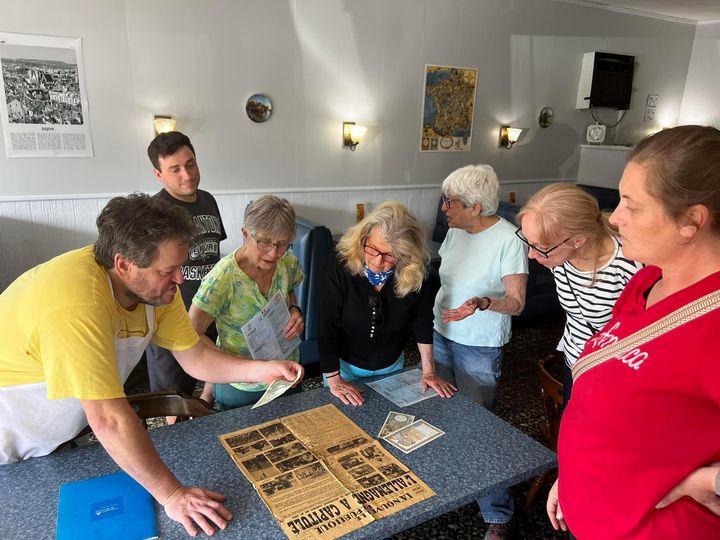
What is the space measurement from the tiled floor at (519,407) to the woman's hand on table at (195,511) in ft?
4.19

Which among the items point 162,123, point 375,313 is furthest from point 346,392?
point 162,123

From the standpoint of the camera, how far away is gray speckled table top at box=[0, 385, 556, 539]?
1130mm

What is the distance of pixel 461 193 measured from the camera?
6.74 feet

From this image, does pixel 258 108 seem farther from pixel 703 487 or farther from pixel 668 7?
pixel 668 7

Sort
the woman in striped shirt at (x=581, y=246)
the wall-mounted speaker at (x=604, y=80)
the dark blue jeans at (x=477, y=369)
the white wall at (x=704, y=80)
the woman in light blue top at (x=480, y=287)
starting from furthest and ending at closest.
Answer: the white wall at (x=704, y=80)
the wall-mounted speaker at (x=604, y=80)
the dark blue jeans at (x=477, y=369)
the woman in light blue top at (x=480, y=287)
the woman in striped shirt at (x=581, y=246)

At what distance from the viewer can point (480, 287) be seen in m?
2.07

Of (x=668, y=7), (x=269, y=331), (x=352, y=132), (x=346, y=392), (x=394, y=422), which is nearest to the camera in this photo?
(x=394, y=422)

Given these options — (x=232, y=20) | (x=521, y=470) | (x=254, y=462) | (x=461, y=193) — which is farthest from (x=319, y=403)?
(x=232, y=20)

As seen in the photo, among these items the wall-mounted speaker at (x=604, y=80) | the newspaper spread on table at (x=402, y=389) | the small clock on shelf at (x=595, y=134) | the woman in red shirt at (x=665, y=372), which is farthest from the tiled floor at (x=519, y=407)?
the wall-mounted speaker at (x=604, y=80)

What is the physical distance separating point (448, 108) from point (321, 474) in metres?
4.52

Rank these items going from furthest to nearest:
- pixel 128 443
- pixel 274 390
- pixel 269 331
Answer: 1. pixel 269 331
2. pixel 274 390
3. pixel 128 443

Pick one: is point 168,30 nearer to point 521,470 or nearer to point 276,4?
point 276,4

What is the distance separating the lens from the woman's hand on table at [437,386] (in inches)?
69.3

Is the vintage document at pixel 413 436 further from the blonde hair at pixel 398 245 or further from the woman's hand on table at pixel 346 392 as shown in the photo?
the blonde hair at pixel 398 245
